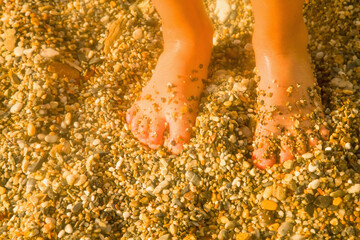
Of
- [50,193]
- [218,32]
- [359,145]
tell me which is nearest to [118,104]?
[50,193]

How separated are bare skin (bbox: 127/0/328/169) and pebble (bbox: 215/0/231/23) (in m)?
0.28

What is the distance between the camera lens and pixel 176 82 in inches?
67.6

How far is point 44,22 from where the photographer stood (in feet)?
6.44

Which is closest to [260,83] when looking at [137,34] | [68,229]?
[137,34]

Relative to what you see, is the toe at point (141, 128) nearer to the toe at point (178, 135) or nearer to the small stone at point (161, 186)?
the toe at point (178, 135)

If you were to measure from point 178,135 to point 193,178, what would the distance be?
8.0 inches

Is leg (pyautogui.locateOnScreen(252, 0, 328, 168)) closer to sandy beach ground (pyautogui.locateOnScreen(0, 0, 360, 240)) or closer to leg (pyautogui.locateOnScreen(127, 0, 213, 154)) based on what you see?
sandy beach ground (pyautogui.locateOnScreen(0, 0, 360, 240))

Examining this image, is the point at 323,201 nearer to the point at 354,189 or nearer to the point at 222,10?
the point at 354,189

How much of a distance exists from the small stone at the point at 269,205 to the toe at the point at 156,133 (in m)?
0.50

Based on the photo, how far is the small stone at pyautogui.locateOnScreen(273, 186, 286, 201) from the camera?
1438 mm

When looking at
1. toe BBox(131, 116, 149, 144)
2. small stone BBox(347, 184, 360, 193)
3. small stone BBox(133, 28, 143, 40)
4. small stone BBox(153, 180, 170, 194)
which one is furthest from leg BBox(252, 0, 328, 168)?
small stone BBox(133, 28, 143, 40)

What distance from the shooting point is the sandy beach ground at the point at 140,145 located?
145 cm

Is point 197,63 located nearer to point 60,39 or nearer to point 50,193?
point 60,39

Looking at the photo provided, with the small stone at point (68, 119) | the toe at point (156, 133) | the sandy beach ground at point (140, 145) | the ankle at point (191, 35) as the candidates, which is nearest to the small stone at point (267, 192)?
the sandy beach ground at point (140, 145)
